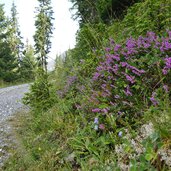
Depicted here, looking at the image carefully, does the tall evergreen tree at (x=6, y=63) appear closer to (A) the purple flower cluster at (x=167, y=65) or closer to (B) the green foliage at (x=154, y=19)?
(B) the green foliage at (x=154, y=19)

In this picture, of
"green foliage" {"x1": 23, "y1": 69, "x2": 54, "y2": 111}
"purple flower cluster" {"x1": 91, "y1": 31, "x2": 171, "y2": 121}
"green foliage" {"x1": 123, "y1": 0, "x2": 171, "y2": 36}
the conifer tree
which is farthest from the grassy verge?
the conifer tree

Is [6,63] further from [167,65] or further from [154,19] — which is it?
[167,65]

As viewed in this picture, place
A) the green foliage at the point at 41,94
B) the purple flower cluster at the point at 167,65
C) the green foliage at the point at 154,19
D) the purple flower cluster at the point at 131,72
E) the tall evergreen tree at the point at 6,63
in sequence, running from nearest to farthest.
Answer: the purple flower cluster at the point at 167,65
the purple flower cluster at the point at 131,72
the green foliage at the point at 154,19
the green foliage at the point at 41,94
the tall evergreen tree at the point at 6,63

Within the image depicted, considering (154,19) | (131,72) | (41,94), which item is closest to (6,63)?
(41,94)

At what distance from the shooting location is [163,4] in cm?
534

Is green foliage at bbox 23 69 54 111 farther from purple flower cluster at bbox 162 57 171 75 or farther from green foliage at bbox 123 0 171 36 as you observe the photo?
purple flower cluster at bbox 162 57 171 75

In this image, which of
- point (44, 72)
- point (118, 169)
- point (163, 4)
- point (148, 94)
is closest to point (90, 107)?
point (148, 94)

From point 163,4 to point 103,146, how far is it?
10.6 feet

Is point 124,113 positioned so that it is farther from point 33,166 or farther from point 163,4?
point 163,4

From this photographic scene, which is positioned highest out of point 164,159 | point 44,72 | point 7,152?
point 44,72

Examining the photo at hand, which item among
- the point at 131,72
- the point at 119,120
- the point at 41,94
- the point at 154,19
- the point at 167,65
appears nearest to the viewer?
the point at 119,120

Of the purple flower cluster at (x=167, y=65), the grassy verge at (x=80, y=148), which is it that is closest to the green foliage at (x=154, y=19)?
the purple flower cluster at (x=167, y=65)

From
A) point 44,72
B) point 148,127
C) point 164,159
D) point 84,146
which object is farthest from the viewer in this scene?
point 44,72

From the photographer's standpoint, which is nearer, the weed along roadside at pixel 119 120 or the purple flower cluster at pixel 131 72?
the weed along roadside at pixel 119 120
